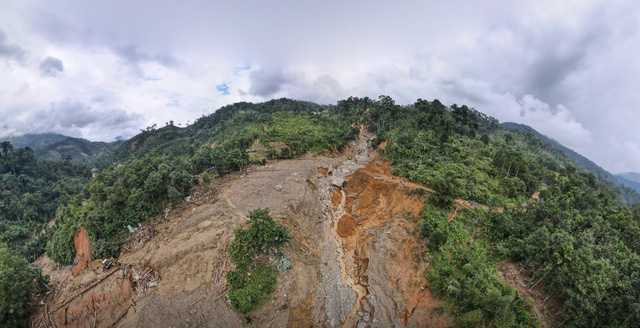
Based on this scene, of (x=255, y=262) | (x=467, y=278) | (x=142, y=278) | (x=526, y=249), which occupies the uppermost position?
(x=526, y=249)

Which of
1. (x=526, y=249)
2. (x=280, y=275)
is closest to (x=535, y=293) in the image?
(x=526, y=249)

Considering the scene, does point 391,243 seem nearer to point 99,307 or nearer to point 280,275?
point 280,275

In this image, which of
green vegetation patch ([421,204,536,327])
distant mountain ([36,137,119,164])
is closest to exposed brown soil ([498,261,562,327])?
green vegetation patch ([421,204,536,327])

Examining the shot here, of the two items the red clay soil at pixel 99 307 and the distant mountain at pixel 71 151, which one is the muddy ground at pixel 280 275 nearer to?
the red clay soil at pixel 99 307

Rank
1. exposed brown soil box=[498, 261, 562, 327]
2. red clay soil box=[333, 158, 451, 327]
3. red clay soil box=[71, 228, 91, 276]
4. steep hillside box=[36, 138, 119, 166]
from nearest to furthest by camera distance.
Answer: exposed brown soil box=[498, 261, 562, 327] < red clay soil box=[333, 158, 451, 327] < red clay soil box=[71, 228, 91, 276] < steep hillside box=[36, 138, 119, 166]

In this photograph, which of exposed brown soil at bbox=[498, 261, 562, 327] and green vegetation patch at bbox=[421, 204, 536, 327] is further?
exposed brown soil at bbox=[498, 261, 562, 327]

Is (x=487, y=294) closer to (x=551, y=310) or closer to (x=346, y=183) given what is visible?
(x=551, y=310)

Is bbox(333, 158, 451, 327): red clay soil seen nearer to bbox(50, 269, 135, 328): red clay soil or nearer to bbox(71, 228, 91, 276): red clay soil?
bbox(50, 269, 135, 328): red clay soil
